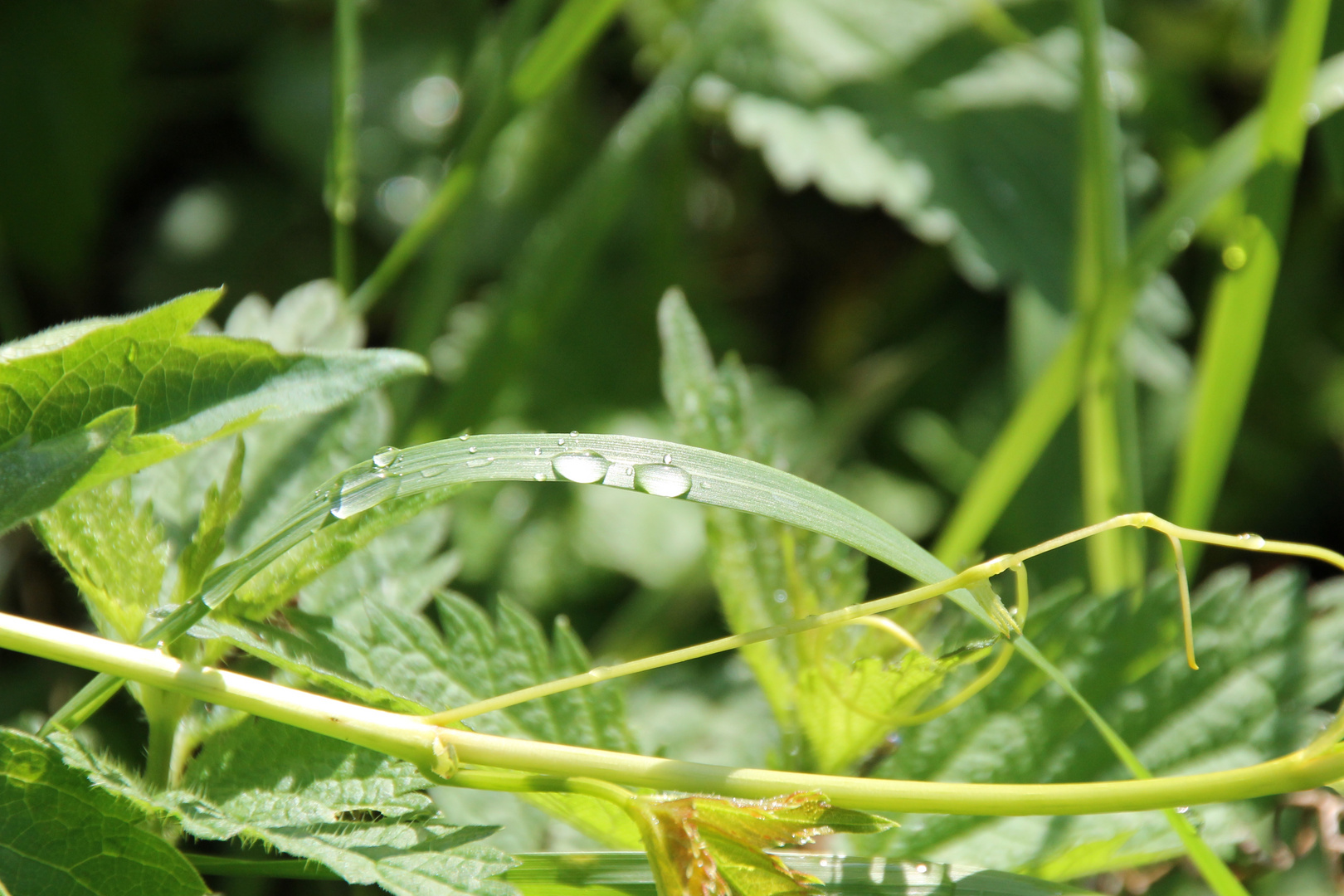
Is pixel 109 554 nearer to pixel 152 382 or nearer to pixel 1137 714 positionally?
pixel 152 382

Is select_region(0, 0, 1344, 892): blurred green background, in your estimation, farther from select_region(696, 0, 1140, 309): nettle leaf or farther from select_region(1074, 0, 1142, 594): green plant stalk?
select_region(1074, 0, 1142, 594): green plant stalk

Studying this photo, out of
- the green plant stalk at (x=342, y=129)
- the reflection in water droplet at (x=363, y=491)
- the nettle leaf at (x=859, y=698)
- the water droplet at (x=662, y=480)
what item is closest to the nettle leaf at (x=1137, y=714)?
the nettle leaf at (x=859, y=698)

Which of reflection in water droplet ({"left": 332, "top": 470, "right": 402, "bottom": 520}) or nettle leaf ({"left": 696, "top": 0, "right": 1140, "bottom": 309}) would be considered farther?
nettle leaf ({"left": 696, "top": 0, "right": 1140, "bottom": 309})

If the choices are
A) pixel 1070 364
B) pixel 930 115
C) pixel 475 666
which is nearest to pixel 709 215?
pixel 930 115

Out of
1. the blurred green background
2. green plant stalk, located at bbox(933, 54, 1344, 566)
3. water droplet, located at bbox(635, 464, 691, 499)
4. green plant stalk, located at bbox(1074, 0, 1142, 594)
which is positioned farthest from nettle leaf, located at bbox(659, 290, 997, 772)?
the blurred green background

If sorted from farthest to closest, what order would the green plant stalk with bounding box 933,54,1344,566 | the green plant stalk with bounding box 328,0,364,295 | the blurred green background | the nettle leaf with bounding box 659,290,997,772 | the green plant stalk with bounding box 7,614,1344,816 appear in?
the blurred green background → the green plant stalk with bounding box 933,54,1344,566 → the green plant stalk with bounding box 328,0,364,295 → the nettle leaf with bounding box 659,290,997,772 → the green plant stalk with bounding box 7,614,1344,816

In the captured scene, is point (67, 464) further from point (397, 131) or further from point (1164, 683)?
point (397, 131)
